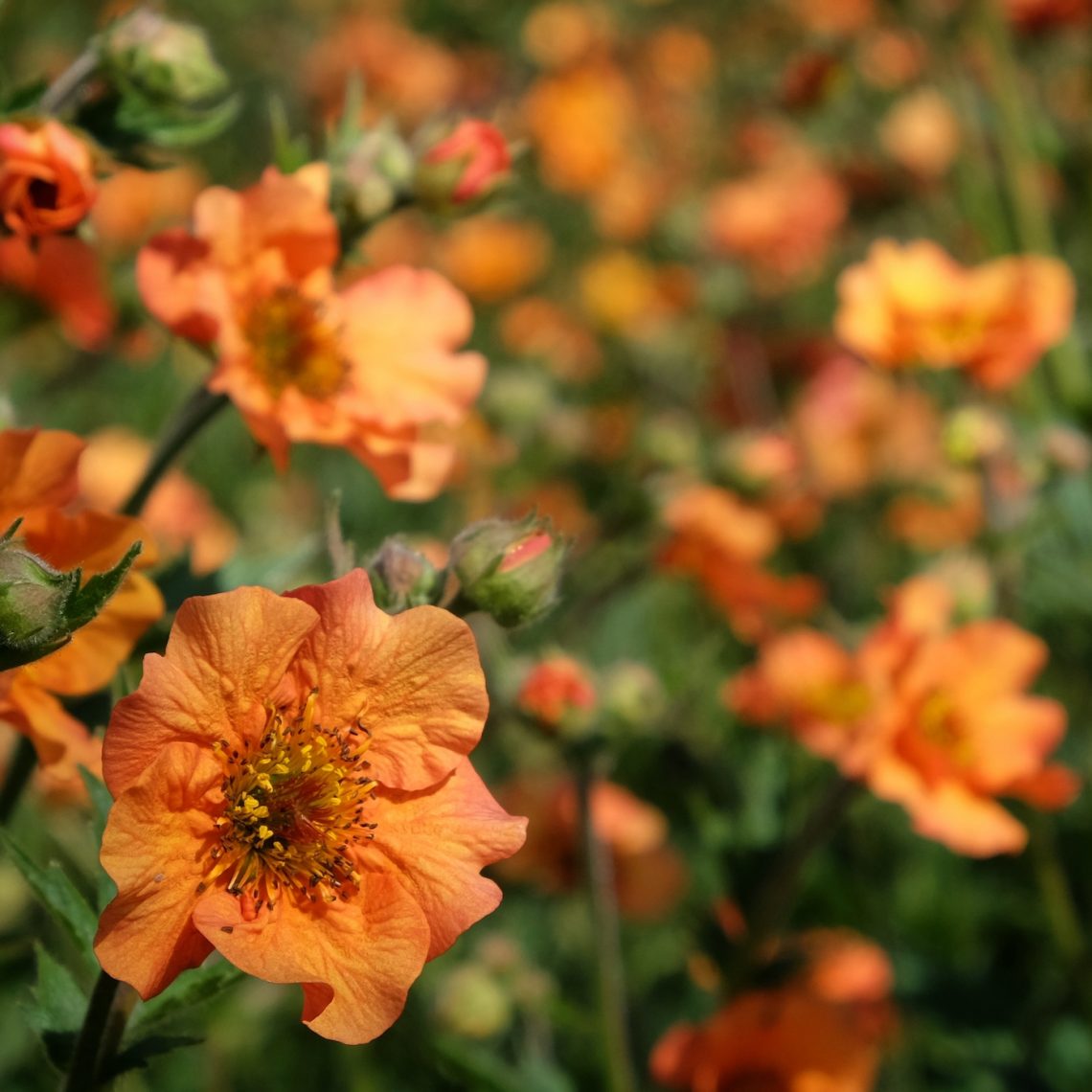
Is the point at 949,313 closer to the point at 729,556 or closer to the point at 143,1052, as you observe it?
the point at 729,556

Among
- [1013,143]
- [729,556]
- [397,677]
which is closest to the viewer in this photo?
[397,677]

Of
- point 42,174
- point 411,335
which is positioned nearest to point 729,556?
point 411,335

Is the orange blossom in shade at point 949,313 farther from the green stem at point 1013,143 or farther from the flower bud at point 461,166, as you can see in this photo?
the flower bud at point 461,166

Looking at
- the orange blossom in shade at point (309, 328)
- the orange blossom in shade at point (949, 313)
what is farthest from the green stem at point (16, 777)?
the orange blossom in shade at point (949, 313)

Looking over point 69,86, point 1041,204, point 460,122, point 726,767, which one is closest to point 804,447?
point 1041,204

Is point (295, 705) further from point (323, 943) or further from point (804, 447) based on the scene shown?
point (804, 447)
